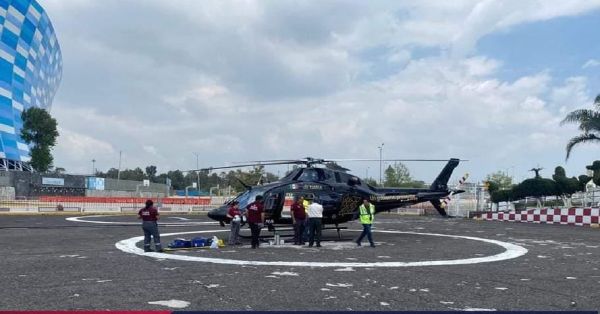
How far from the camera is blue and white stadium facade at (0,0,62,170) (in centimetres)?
8819

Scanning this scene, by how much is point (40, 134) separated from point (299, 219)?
68896 mm

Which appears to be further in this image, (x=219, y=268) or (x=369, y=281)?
(x=219, y=268)

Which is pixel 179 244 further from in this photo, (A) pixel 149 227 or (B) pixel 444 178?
(B) pixel 444 178

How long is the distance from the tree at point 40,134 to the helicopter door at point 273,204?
66.6 meters

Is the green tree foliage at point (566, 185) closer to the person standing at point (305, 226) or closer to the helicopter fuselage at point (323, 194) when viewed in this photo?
the helicopter fuselage at point (323, 194)

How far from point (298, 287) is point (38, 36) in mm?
111116

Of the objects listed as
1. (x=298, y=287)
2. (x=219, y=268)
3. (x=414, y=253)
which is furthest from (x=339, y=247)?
(x=298, y=287)

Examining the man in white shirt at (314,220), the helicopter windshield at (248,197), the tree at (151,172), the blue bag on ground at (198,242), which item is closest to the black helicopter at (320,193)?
Answer: the helicopter windshield at (248,197)

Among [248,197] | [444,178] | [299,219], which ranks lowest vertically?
[299,219]

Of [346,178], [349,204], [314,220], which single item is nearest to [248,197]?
[314,220]

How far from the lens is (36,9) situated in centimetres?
9938

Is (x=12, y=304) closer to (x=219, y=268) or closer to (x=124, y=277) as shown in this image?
(x=124, y=277)

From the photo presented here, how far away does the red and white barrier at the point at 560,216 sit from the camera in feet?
88.7

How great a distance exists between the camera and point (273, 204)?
17047mm
